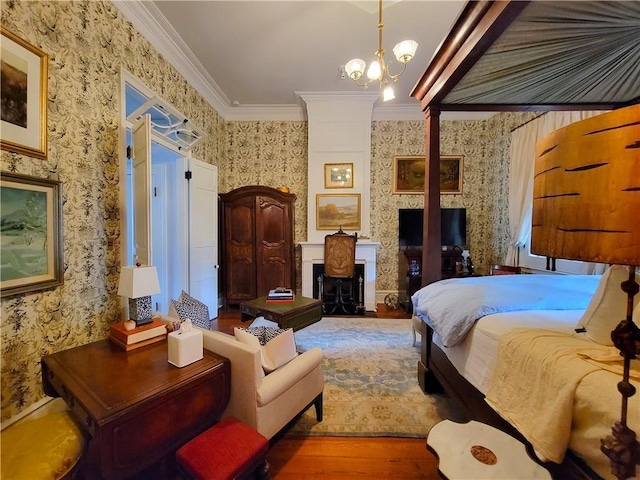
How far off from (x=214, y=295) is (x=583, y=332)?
12.9 ft

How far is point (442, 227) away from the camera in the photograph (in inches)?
179

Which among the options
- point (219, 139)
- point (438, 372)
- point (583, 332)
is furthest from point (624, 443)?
point (219, 139)

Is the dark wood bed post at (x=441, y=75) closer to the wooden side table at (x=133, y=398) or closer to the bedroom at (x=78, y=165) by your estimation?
the wooden side table at (x=133, y=398)

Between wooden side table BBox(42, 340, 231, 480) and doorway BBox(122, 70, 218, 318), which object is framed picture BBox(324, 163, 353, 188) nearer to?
doorway BBox(122, 70, 218, 318)

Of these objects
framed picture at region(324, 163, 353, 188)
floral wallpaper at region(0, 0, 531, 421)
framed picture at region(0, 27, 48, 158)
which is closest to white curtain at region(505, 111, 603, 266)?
framed picture at region(324, 163, 353, 188)

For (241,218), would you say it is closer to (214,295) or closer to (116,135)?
(214,295)

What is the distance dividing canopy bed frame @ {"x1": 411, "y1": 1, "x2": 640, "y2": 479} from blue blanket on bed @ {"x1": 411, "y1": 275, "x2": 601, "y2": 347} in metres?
0.31

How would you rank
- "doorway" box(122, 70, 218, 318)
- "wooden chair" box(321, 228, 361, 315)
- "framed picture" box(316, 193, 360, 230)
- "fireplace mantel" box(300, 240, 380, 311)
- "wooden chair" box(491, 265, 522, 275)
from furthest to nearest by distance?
"framed picture" box(316, 193, 360, 230)
"fireplace mantel" box(300, 240, 380, 311)
"wooden chair" box(321, 228, 361, 315)
"wooden chair" box(491, 265, 522, 275)
"doorway" box(122, 70, 218, 318)

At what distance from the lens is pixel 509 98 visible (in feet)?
6.66

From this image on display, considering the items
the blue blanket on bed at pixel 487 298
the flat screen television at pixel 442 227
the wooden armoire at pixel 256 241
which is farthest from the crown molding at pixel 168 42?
the flat screen television at pixel 442 227

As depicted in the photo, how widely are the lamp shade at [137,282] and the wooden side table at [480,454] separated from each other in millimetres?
1678

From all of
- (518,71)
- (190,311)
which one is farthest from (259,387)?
(518,71)

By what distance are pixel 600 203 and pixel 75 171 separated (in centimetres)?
263

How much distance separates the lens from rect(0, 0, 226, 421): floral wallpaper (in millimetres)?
1501
